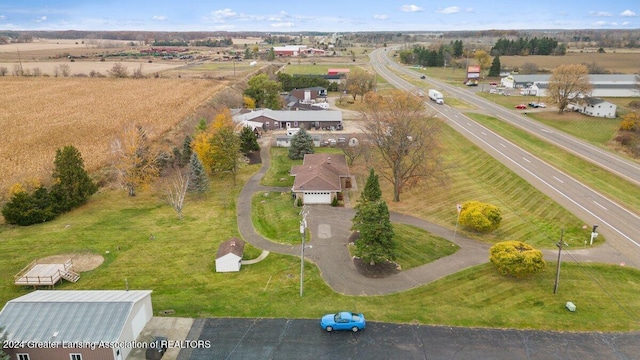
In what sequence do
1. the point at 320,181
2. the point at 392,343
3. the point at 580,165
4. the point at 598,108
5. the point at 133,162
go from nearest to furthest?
the point at 392,343
the point at 320,181
the point at 133,162
the point at 580,165
the point at 598,108

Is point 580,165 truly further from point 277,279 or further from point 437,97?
point 437,97

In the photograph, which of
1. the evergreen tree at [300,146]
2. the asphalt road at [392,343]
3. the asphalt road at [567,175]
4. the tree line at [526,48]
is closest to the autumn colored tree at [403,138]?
the asphalt road at [567,175]

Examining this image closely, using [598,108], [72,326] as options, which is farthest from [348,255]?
[598,108]

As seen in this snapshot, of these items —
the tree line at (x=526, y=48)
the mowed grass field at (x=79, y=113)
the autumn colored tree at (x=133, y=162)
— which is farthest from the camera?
the tree line at (x=526, y=48)

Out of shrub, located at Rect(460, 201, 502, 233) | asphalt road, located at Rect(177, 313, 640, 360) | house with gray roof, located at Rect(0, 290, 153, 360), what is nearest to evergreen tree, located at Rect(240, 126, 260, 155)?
shrub, located at Rect(460, 201, 502, 233)

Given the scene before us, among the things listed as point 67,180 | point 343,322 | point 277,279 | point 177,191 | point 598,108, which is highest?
point 598,108

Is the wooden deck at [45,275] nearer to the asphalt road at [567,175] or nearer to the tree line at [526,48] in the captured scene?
the asphalt road at [567,175]
